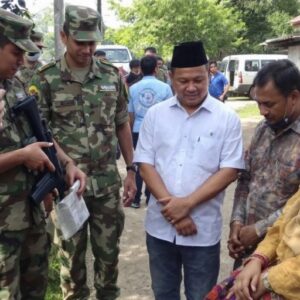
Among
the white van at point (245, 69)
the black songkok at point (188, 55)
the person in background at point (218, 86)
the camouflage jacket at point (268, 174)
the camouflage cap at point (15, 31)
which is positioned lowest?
the white van at point (245, 69)

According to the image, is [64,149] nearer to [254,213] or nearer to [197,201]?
[197,201]

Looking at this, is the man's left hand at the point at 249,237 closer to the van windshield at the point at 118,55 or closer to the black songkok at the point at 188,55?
the black songkok at the point at 188,55

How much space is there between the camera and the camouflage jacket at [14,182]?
8.08 feet

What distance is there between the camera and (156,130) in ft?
8.80

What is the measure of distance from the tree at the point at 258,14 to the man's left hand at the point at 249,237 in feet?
93.8

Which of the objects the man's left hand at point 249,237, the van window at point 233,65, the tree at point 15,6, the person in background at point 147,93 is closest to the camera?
the man's left hand at point 249,237

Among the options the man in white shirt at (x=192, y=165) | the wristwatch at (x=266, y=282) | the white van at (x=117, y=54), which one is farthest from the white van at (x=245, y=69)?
the wristwatch at (x=266, y=282)

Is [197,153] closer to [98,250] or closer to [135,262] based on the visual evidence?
[98,250]

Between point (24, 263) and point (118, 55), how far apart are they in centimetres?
1299

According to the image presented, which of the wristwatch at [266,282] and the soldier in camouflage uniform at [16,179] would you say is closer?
the wristwatch at [266,282]

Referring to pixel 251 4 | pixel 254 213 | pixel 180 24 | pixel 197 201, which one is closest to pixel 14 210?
pixel 197 201

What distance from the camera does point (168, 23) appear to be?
22.8 m

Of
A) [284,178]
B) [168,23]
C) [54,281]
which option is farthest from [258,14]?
[284,178]

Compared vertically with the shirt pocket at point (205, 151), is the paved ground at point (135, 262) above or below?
below
